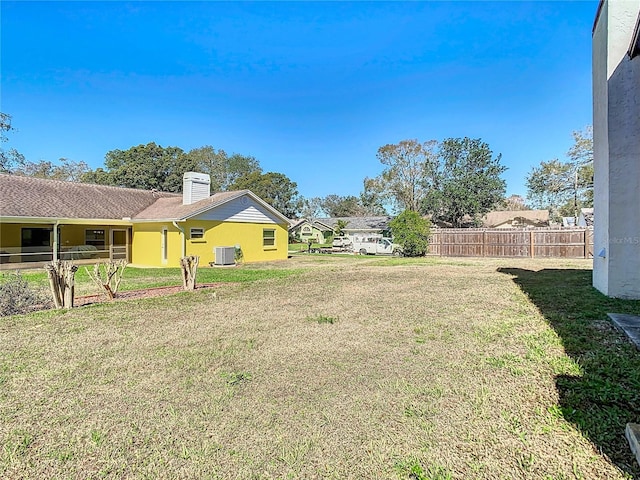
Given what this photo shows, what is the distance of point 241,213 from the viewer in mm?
Result: 18484

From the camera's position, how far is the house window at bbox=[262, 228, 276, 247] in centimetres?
1989

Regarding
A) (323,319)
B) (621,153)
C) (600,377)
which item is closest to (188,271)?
(323,319)

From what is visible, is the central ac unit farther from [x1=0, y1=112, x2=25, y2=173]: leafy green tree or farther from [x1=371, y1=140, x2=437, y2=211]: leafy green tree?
[x1=371, y1=140, x2=437, y2=211]: leafy green tree

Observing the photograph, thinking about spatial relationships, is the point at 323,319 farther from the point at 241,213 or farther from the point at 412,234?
the point at 412,234

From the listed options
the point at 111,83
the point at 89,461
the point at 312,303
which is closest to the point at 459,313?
the point at 312,303

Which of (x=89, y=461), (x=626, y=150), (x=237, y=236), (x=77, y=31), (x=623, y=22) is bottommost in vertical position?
(x=89, y=461)

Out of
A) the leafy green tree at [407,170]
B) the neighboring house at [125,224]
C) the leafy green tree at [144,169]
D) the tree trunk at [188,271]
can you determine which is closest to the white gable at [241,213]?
the neighboring house at [125,224]

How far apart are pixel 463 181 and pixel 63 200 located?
109 feet

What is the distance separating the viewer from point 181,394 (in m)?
3.16

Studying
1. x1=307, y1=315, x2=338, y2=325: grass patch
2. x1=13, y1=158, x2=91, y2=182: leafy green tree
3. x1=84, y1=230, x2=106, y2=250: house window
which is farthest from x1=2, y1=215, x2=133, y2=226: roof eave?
x1=13, y1=158, x2=91, y2=182: leafy green tree

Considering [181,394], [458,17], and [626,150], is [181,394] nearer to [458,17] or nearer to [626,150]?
[626,150]

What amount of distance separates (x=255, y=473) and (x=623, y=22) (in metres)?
9.98

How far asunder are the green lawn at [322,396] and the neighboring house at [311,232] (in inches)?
1532

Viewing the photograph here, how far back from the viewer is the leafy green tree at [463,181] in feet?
115
